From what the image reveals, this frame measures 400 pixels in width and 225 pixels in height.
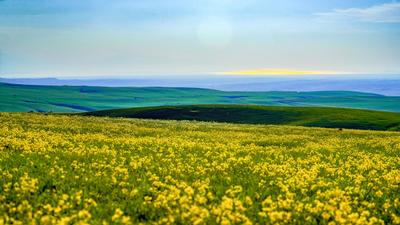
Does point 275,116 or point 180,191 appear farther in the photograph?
point 275,116

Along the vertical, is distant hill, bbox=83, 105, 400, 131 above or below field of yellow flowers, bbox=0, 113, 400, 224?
below

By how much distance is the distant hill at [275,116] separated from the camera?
3595 inches

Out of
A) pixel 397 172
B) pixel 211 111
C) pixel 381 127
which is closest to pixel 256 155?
pixel 397 172

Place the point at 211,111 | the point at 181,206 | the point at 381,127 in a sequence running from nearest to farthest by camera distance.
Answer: the point at 181,206
the point at 381,127
the point at 211,111

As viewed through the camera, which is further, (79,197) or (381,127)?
(381,127)

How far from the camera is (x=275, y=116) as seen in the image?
4203 inches

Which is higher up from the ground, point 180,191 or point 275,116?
point 180,191

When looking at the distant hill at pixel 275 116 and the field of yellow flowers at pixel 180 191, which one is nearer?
the field of yellow flowers at pixel 180 191

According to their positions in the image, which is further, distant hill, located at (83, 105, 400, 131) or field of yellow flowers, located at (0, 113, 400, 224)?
distant hill, located at (83, 105, 400, 131)

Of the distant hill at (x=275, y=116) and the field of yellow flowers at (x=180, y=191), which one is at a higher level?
the field of yellow flowers at (x=180, y=191)

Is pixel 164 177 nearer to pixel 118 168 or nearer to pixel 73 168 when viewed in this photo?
pixel 118 168

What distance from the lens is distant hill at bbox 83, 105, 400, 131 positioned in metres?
91.3

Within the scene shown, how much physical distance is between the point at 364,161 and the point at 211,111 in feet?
303

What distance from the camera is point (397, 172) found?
18859 mm
